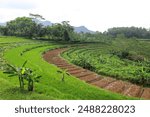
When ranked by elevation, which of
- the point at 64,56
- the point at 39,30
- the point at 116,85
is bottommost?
the point at 116,85

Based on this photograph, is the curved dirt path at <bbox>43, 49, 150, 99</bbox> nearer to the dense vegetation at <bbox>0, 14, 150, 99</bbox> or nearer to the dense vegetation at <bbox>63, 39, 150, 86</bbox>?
the dense vegetation at <bbox>63, 39, 150, 86</bbox>

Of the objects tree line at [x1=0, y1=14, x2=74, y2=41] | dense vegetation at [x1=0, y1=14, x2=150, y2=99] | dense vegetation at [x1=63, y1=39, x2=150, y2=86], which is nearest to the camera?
dense vegetation at [x1=0, y1=14, x2=150, y2=99]

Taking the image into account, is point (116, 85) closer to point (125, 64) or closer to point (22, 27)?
point (125, 64)

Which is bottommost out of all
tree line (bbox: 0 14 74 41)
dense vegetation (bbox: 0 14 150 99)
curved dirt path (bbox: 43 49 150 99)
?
curved dirt path (bbox: 43 49 150 99)

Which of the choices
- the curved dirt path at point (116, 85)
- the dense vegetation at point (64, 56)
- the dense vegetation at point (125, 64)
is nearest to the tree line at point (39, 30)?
the dense vegetation at point (64, 56)

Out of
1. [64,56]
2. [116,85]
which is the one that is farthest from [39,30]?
[116,85]

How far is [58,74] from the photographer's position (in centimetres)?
2078

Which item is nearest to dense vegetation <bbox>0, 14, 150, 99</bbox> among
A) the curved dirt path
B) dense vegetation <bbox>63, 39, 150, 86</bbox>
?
dense vegetation <bbox>63, 39, 150, 86</bbox>

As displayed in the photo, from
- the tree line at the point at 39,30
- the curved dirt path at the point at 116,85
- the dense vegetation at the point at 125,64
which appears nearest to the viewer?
the curved dirt path at the point at 116,85

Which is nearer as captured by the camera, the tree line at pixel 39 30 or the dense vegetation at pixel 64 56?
the dense vegetation at pixel 64 56

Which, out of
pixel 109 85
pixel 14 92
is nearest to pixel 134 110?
pixel 14 92

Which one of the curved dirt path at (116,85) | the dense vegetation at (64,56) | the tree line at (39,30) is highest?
the tree line at (39,30)

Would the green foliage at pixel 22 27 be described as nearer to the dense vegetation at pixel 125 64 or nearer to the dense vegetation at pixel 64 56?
the dense vegetation at pixel 64 56

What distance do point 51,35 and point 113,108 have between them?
5673 centimetres
